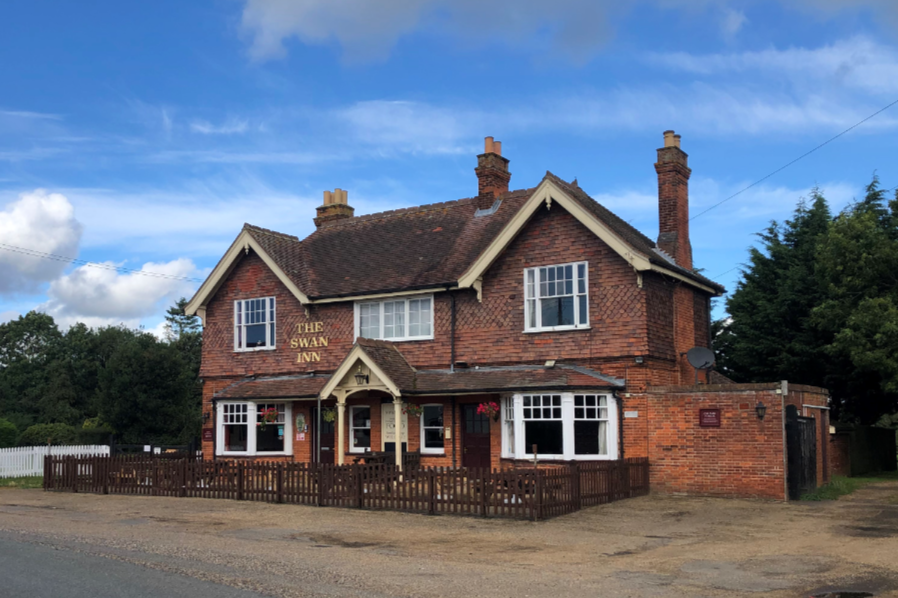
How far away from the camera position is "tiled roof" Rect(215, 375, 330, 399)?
25.9m

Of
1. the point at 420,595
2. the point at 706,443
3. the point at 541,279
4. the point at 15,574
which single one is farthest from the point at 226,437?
the point at 420,595

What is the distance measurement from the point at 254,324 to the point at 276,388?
2837 millimetres

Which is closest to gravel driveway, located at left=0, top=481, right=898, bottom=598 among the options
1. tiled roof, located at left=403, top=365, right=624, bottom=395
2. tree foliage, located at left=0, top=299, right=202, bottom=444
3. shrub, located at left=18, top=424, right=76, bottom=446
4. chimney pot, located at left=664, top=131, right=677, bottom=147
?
tiled roof, located at left=403, top=365, right=624, bottom=395

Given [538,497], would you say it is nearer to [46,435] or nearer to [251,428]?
[251,428]

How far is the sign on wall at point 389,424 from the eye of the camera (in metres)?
25.2

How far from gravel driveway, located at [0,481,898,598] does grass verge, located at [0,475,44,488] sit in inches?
321

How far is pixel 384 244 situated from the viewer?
28.4m

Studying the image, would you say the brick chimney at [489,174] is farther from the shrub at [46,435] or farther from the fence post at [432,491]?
the shrub at [46,435]

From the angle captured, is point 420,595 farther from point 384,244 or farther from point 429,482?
point 384,244

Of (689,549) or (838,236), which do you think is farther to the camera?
(838,236)

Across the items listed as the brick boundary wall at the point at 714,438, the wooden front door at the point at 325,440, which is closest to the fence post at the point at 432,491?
the brick boundary wall at the point at 714,438

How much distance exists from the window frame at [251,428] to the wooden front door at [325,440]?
0.81 m

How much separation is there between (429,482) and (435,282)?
312 inches

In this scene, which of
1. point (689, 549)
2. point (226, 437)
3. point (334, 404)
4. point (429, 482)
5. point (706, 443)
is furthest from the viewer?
point (226, 437)
